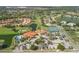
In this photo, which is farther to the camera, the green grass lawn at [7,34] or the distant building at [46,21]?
the distant building at [46,21]

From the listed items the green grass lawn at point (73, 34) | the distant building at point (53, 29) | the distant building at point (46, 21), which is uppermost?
the distant building at point (46, 21)

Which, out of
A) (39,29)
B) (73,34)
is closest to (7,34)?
(39,29)

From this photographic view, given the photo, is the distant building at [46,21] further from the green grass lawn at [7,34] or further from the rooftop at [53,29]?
the green grass lawn at [7,34]

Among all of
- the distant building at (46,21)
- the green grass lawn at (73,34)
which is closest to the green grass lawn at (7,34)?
the distant building at (46,21)

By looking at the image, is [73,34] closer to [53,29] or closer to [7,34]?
[53,29]
